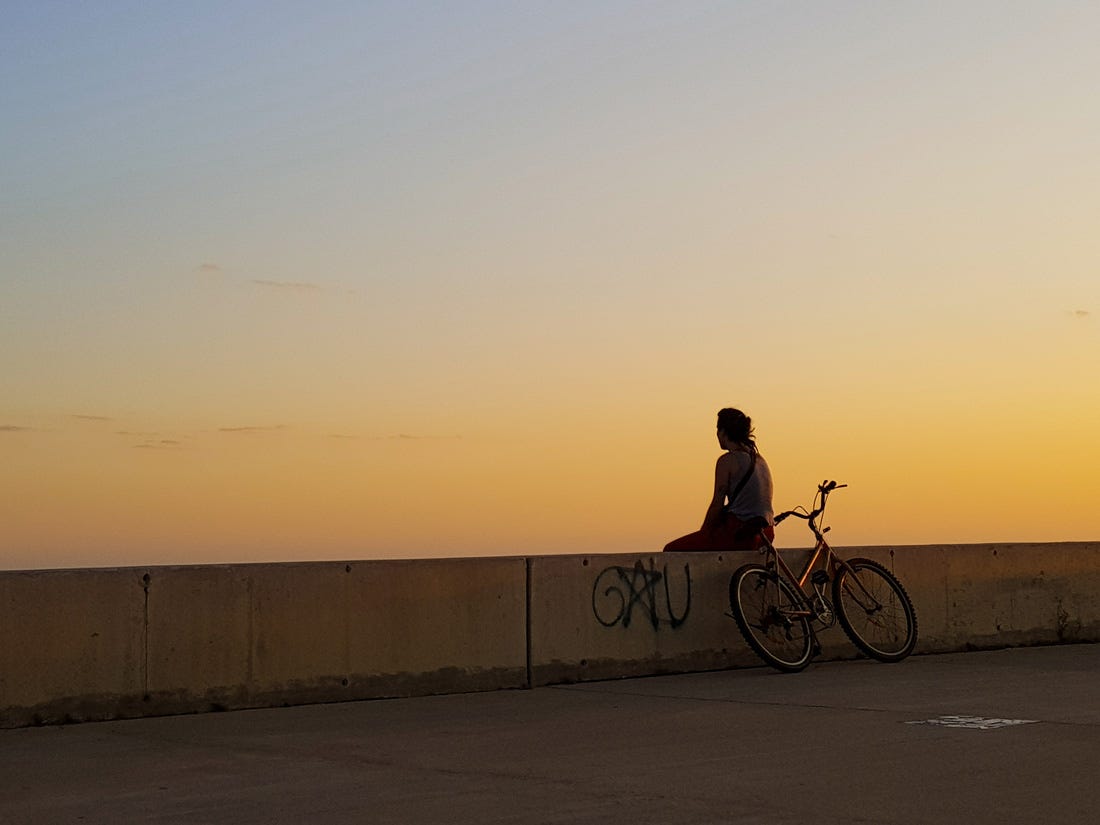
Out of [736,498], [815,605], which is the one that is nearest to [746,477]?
[736,498]

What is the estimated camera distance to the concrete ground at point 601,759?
591 cm

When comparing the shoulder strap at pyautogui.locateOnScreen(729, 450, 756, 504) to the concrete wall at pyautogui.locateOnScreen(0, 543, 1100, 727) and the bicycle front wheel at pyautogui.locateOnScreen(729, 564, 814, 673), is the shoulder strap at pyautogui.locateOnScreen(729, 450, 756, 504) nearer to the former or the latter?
the concrete wall at pyautogui.locateOnScreen(0, 543, 1100, 727)

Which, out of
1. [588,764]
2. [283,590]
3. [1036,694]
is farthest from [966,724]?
[283,590]

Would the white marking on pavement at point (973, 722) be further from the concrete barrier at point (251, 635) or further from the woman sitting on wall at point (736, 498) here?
the woman sitting on wall at point (736, 498)

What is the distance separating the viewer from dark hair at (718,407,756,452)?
40.7 feet

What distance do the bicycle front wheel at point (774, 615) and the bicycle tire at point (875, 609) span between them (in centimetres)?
59

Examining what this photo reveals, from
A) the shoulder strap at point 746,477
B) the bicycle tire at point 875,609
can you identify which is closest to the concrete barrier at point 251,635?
the shoulder strap at point 746,477

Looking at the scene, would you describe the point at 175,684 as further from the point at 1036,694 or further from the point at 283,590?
the point at 1036,694

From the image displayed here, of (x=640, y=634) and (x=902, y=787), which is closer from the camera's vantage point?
(x=902, y=787)

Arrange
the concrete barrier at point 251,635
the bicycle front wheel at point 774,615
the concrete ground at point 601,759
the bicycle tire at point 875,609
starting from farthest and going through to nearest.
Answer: the bicycle tire at point 875,609 → the bicycle front wheel at point 774,615 → the concrete barrier at point 251,635 → the concrete ground at point 601,759

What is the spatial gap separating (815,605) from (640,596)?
154 cm

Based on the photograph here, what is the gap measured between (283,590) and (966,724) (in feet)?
13.6

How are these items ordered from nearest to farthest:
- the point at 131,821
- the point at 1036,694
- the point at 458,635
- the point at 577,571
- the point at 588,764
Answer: the point at 131,821 → the point at 588,764 → the point at 1036,694 → the point at 458,635 → the point at 577,571

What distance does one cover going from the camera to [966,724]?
8.22 m
